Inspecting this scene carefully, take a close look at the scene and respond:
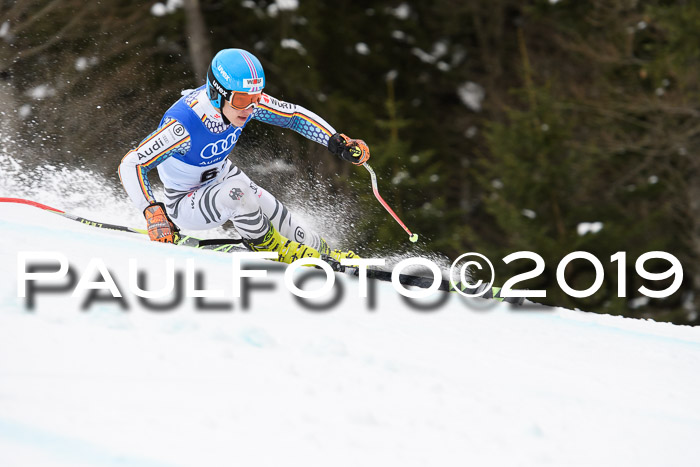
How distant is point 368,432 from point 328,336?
2.60 feet

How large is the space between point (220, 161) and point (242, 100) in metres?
0.50

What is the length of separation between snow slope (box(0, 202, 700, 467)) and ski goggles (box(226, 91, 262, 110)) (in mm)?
1144

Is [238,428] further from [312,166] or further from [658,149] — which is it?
[658,149]

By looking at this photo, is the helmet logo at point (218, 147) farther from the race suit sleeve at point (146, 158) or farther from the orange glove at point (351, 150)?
the orange glove at point (351, 150)

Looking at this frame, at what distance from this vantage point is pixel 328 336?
2893 millimetres

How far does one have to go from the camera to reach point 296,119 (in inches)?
198

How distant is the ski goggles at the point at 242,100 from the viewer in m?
4.34

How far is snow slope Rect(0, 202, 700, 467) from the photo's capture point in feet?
6.30

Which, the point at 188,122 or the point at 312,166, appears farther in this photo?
the point at 312,166

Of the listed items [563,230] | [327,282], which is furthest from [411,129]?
[327,282]

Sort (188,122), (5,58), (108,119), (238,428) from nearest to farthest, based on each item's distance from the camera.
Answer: (238,428)
(188,122)
(108,119)
(5,58)

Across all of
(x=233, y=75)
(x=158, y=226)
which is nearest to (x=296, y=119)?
(x=233, y=75)

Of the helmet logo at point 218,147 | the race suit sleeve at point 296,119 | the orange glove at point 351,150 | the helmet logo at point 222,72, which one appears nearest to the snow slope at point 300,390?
the helmet logo at point 218,147

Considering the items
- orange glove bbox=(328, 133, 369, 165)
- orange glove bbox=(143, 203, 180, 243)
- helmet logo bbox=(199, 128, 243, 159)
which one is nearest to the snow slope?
orange glove bbox=(143, 203, 180, 243)
